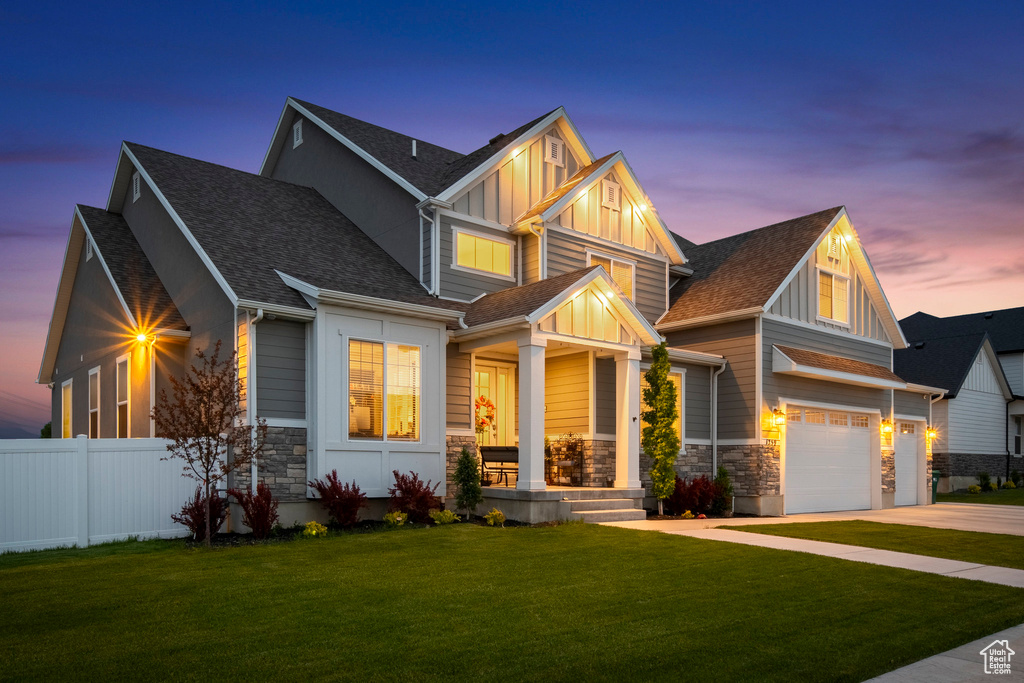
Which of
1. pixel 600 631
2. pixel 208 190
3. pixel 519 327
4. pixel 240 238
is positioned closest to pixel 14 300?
pixel 208 190

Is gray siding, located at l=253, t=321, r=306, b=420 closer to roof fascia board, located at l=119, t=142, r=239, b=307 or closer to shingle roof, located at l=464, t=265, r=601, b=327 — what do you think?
roof fascia board, located at l=119, t=142, r=239, b=307

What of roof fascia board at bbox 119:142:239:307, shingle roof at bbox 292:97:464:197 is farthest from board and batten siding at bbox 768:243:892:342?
roof fascia board at bbox 119:142:239:307

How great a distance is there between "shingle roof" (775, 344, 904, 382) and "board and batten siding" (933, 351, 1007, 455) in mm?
11220

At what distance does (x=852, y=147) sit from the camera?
65.3 ft

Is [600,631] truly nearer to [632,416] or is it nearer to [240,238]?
[632,416]

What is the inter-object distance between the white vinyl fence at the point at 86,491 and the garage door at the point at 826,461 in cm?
1342

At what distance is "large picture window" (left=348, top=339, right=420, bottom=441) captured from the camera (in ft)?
43.4

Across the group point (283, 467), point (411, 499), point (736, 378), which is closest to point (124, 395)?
point (283, 467)

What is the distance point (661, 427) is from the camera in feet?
52.2

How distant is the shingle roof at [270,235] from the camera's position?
44.1ft

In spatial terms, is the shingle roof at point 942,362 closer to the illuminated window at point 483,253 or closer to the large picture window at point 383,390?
the illuminated window at point 483,253

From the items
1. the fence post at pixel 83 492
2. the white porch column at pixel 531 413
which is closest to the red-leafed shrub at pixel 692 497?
the white porch column at pixel 531 413

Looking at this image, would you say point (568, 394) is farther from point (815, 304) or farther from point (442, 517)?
point (815, 304)

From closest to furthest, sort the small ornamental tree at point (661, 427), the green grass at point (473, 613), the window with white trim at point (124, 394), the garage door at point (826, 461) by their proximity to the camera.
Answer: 1. the green grass at point (473, 613)
2. the small ornamental tree at point (661, 427)
3. the window with white trim at point (124, 394)
4. the garage door at point (826, 461)
